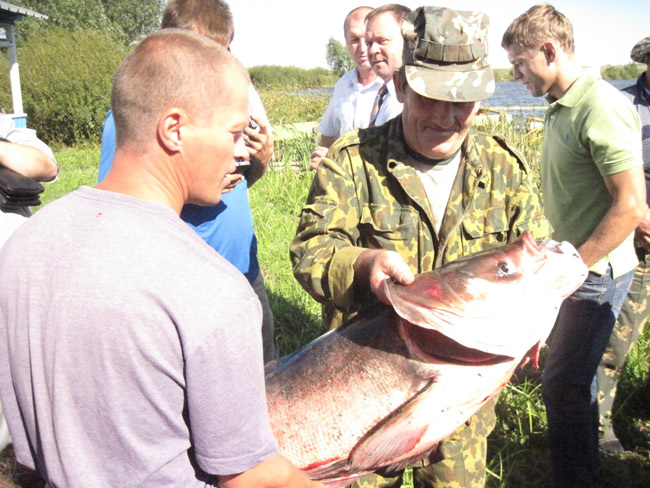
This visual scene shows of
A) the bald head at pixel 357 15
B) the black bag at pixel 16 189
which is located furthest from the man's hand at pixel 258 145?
the bald head at pixel 357 15

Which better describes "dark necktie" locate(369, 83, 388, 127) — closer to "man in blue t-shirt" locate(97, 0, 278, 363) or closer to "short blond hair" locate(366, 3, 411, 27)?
"short blond hair" locate(366, 3, 411, 27)

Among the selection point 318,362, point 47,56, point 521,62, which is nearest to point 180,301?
point 318,362

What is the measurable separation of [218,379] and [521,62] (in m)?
2.72

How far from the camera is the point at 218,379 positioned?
3.84 ft

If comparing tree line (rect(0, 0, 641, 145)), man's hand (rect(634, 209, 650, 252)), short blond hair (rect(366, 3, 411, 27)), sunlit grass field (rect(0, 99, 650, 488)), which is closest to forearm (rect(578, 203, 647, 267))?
man's hand (rect(634, 209, 650, 252))

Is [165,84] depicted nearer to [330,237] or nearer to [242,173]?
[330,237]

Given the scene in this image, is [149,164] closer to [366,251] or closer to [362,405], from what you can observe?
[366,251]

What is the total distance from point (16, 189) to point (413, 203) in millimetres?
1835

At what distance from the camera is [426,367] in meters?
1.74

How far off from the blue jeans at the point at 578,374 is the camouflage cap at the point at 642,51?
1567mm

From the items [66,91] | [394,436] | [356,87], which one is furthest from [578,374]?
[66,91]

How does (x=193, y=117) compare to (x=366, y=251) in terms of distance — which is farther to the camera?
(x=366, y=251)

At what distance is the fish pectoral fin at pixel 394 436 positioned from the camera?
169 cm

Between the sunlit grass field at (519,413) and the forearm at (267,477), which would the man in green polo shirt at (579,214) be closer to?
the sunlit grass field at (519,413)
